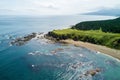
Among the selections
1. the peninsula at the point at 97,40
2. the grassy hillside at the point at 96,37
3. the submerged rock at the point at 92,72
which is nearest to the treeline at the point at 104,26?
the peninsula at the point at 97,40

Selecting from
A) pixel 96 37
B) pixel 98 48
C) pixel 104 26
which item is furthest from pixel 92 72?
pixel 104 26

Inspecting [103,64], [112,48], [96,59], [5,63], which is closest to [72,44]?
[112,48]

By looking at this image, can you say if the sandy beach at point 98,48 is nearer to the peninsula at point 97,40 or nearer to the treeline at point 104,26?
the peninsula at point 97,40

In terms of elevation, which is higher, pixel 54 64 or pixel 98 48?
pixel 54 64

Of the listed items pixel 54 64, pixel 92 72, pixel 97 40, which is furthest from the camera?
pixel 97 40

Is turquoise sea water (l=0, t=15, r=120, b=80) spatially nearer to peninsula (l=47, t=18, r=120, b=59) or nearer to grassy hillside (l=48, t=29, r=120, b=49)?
peninsula (l=47, t=18, r=120, b=59)

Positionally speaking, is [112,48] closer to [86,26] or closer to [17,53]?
[17,53]

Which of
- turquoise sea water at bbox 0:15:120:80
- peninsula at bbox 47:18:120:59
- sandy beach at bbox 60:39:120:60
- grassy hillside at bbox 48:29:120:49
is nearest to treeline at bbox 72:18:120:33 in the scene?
peninsula at bbox 47:18:120:59

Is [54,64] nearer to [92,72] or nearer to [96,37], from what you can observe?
[92,72]

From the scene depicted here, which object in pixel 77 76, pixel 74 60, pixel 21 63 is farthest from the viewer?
pixel 74 60

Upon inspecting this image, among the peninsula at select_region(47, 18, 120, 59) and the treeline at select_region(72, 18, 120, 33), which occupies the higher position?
the treeline at select_region(72, 18, 120, 33)

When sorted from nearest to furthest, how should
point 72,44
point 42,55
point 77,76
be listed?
1. point 77,76
2. point 42,55
3. point 72,44
